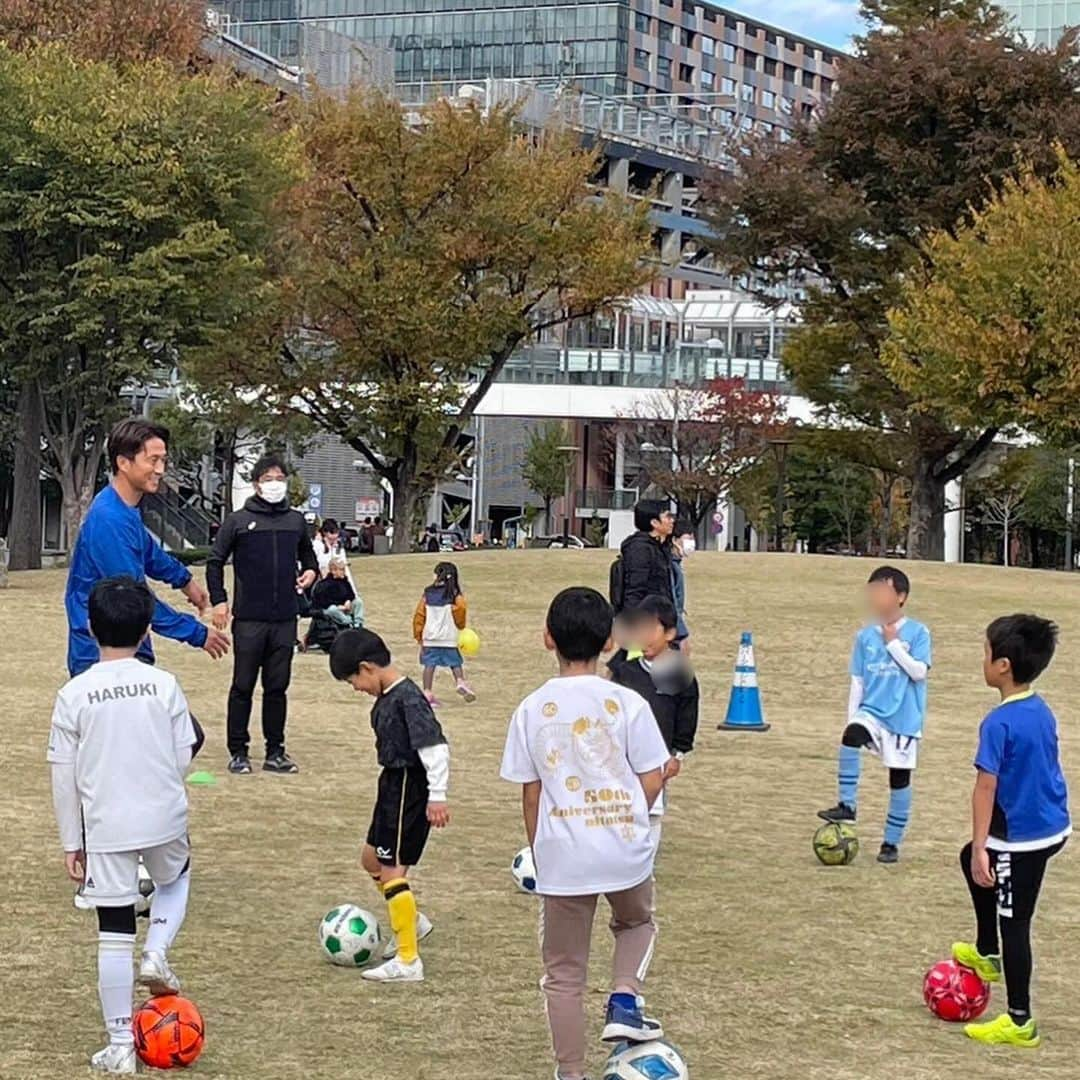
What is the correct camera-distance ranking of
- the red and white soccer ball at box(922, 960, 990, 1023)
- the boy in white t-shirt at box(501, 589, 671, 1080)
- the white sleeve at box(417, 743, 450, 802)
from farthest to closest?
the white sleeve at box(417, 743, 450, 802) < the red and white soccer ball at box(922, 960, 990, 1023) < the boy in white t-shirt at box(501, 589, 671, 1080)

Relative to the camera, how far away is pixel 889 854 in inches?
366

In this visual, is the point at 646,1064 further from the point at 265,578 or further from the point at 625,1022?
the point at 265,578

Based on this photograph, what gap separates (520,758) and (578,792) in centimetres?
19

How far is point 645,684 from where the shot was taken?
24.6 feet

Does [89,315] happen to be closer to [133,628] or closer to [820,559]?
[820,559]

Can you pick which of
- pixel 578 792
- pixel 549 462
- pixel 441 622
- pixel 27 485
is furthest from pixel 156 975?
pixel 549 462

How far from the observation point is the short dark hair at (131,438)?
286 inches

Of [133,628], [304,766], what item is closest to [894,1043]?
[133,628]

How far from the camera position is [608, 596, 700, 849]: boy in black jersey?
274 inches

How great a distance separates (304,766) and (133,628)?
22.1 feet

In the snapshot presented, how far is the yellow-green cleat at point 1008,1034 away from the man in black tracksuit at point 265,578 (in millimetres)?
5530

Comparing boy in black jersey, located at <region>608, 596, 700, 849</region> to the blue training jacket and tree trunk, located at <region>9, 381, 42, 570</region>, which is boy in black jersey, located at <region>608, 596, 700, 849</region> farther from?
tree trunk, located at <region>9, 381, 42, 570</region>

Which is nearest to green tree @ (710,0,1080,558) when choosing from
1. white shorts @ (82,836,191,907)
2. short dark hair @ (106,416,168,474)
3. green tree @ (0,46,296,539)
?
green tree @ (0,46,296,539)

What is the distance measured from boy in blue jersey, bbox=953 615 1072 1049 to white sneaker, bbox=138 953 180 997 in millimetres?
2556
